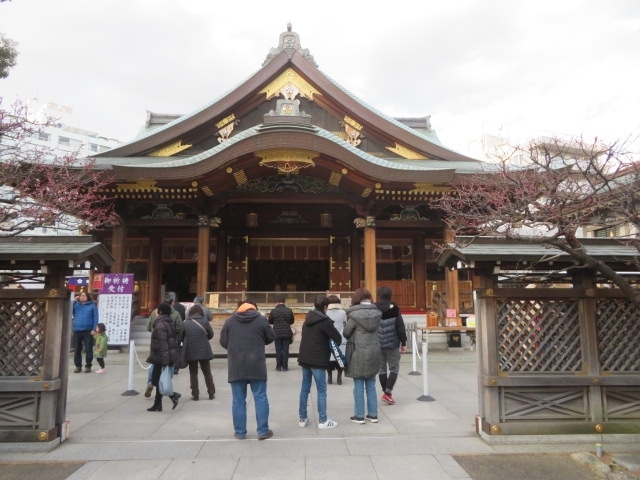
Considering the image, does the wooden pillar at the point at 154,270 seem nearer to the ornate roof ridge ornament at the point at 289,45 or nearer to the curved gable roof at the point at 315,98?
the curved gable roof at the point at 315,98

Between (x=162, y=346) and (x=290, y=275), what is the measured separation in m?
10.9

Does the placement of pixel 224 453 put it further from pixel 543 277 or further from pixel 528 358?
pixel 543 277

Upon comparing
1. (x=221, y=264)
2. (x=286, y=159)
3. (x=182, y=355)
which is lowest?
(x=182, y=355)

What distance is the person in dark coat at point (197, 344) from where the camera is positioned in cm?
662

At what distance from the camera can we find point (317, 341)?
5.30 meters

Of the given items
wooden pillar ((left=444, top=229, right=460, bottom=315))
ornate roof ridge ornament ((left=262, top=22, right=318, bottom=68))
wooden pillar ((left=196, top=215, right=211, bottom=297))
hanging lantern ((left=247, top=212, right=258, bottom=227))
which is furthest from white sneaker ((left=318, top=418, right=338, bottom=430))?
ornate roof ridge ornament ((left=262, top=22, right=318, bottom=68))

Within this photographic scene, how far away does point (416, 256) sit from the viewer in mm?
16344

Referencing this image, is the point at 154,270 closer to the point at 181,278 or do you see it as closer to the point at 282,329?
the point at 181,278

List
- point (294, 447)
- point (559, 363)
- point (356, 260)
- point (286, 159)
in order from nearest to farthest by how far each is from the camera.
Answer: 1. point (294, 447)
2. point (559, 363)
3. point (286, 159)
4. point (356, 260)

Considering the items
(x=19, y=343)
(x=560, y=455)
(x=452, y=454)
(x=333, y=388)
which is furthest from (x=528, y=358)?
(x=19, y=343)

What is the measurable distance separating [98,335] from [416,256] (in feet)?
35.9

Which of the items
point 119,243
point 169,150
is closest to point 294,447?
point 119,243

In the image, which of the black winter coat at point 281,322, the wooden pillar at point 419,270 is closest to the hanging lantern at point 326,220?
the wooden pillar at point 419,270

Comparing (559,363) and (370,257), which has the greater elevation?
(370,257)
